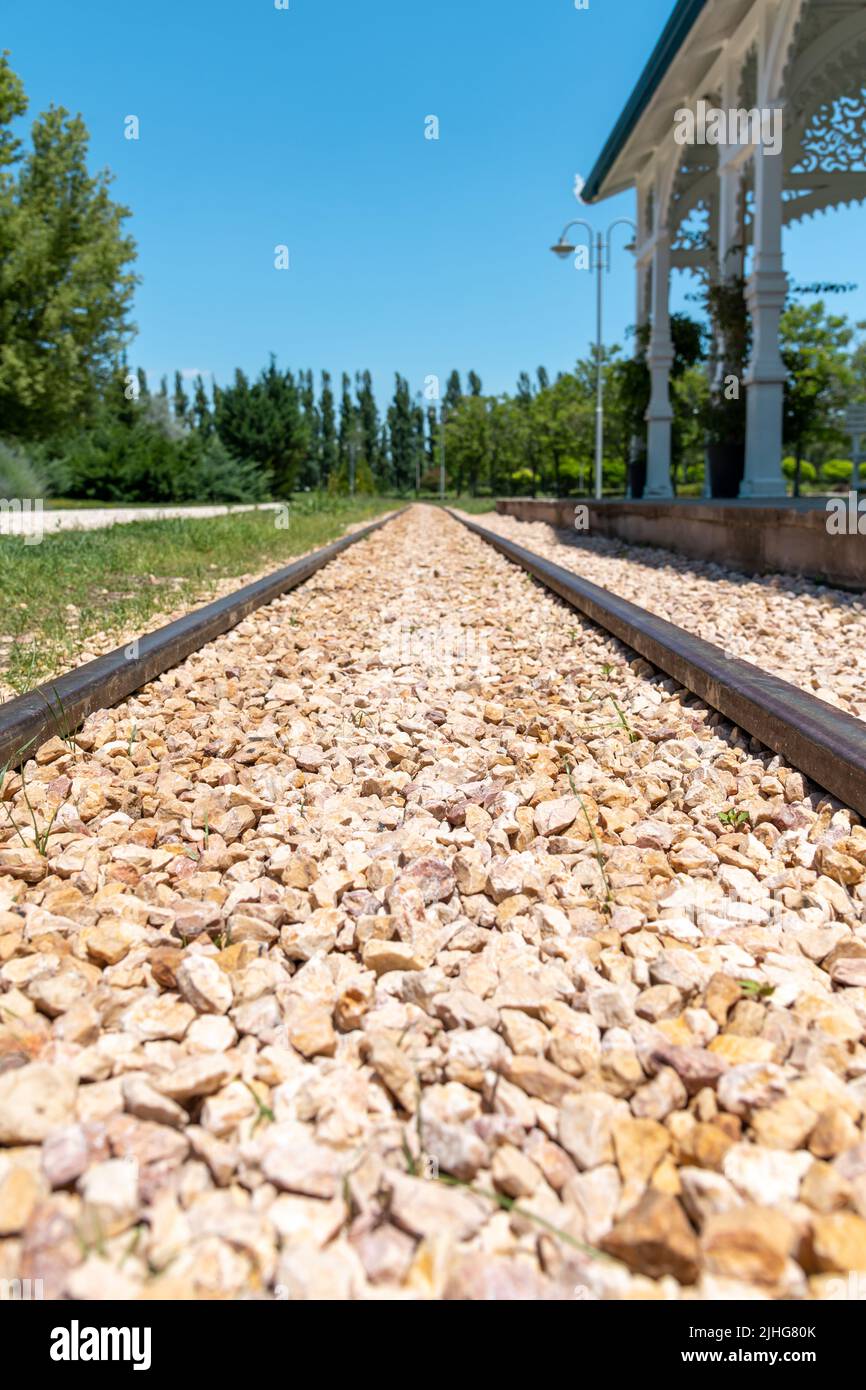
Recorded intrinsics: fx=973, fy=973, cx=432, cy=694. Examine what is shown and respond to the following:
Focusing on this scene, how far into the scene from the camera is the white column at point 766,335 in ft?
36.2

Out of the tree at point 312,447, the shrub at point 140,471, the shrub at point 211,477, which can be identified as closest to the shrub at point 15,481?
the shrub at point 140,471

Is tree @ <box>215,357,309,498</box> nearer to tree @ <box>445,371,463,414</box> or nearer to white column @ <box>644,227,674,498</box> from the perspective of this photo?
white column @ <box>644,227,674,498</box>

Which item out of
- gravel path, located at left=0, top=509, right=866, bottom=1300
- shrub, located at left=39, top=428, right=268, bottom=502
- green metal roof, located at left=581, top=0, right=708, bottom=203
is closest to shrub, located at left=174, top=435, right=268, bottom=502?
shrub, located at left=39, top=428, right=268, bottom=502

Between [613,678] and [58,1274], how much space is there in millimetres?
3454

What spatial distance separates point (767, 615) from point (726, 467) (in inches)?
357

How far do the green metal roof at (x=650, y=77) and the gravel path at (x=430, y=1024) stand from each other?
11615 mm

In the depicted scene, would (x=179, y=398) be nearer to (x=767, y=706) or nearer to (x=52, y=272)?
(x=52, y=272)

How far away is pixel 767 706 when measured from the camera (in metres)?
2.99

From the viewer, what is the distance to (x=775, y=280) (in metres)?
11.4

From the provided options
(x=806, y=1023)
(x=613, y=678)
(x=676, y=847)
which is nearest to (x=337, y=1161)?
(x=806, y=1023)

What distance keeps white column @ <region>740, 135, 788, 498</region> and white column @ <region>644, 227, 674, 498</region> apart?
5.80 meters

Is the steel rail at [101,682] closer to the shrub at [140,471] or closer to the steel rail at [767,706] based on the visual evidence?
the steel rail at [767,706]

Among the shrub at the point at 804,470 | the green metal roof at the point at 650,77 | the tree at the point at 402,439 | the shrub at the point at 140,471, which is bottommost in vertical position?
the shrub at the point at 140,471

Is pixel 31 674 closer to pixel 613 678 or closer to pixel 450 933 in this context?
pixel 613 678
